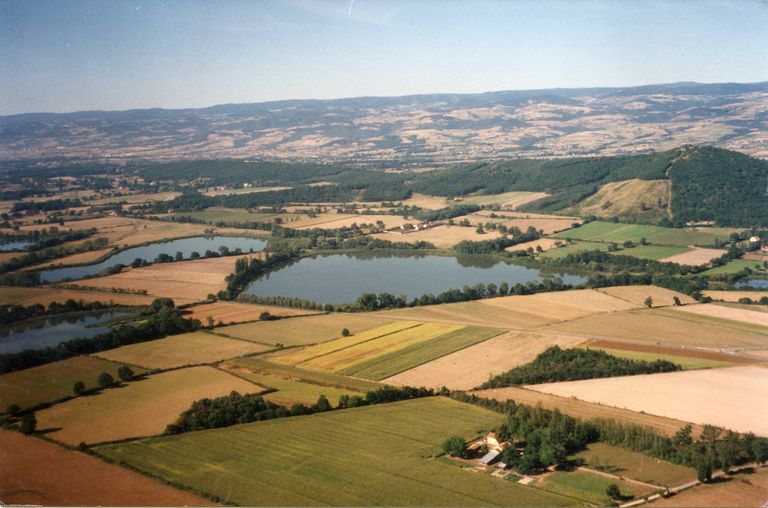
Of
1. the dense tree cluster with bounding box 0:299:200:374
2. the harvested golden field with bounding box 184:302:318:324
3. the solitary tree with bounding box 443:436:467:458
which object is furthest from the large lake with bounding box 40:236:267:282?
the solitary tree with bounding box 443:436:467:458

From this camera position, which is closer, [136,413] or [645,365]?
[136,413]

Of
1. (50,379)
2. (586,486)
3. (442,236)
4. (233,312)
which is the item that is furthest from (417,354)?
(442,236)

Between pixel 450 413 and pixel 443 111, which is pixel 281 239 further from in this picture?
pixel 443 111

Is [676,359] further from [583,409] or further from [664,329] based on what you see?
[583,409]

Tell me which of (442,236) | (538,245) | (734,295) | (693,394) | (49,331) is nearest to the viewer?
(693,394)

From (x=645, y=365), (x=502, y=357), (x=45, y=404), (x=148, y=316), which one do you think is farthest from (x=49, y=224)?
(x=645, y=365)

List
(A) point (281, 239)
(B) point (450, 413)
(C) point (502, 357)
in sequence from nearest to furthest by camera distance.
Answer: (B) point (450, 413) → (C) point (502, 357) → (A) point (281, 239)

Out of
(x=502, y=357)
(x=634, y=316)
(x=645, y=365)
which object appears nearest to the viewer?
(x=645, y=365)
